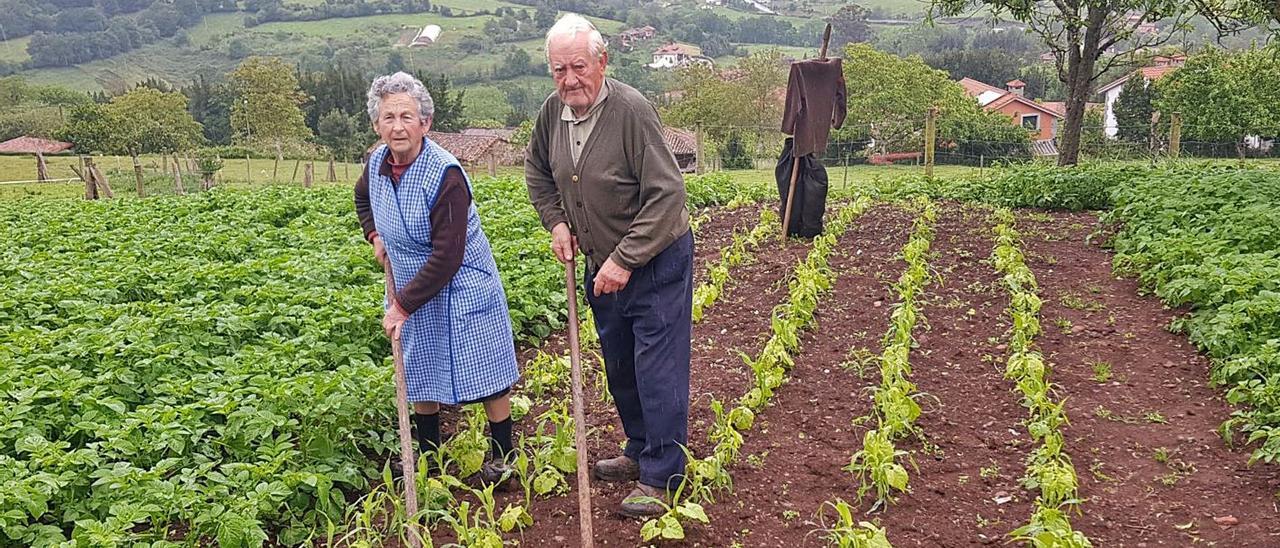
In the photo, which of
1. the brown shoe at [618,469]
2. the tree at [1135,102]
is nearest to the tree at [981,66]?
the tree at [1135,102]

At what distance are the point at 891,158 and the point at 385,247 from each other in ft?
76.9

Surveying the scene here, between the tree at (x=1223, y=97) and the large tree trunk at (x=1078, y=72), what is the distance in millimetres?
9584

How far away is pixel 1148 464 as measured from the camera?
13.6 feet

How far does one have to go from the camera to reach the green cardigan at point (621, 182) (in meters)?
3.25

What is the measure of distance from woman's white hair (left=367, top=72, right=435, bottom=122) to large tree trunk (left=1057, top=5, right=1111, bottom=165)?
1230 cm

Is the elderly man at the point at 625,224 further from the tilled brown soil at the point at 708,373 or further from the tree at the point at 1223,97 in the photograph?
the tree at the point at 1223,97

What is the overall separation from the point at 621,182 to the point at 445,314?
0.90 meters

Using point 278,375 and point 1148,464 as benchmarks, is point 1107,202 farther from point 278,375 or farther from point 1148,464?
point 278,375

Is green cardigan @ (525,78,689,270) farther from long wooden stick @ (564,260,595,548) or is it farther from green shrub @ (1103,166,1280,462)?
green shrub @ (1103,166,1280,462)

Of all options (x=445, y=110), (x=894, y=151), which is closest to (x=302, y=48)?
(x=445, y=110)

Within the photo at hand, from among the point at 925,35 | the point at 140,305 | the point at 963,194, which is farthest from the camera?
the point at 925,35

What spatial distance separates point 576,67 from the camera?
3170 millimetres

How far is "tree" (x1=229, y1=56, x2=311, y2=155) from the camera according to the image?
38431 mm

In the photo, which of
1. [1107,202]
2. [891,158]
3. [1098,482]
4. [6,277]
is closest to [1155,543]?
[1098,482]
